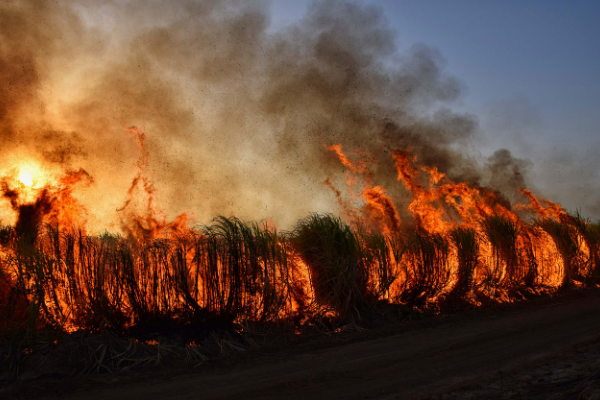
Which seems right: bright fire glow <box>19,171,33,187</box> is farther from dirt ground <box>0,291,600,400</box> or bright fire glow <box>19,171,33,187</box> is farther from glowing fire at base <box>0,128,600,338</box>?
dirt ground <box>0,291,600,400</box>

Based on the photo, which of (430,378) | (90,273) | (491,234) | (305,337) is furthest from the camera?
(491,234)

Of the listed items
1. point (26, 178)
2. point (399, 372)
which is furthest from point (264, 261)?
point (26, 178)

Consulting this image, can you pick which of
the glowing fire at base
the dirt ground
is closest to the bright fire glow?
the glowing fire at base

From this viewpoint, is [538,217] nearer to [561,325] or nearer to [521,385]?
[561,325]

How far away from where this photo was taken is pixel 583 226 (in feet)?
48.0

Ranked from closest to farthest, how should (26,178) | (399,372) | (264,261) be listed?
(399,372)
(264,261)
(26,178)

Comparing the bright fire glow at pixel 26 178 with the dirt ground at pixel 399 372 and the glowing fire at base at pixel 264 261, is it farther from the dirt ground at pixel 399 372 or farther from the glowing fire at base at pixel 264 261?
the dirt ground at pixel 399 372

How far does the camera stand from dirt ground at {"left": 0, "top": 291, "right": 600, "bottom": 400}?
485 centimetres

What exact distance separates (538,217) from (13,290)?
13.8 m

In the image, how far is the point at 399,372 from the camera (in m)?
5.56

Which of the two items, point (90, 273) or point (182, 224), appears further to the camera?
point (182, 224)

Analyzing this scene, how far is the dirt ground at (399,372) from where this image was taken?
15.9 feet

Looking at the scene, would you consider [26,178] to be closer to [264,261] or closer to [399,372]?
[264,261]

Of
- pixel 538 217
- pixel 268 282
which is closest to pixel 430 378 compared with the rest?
pixel 268 282
